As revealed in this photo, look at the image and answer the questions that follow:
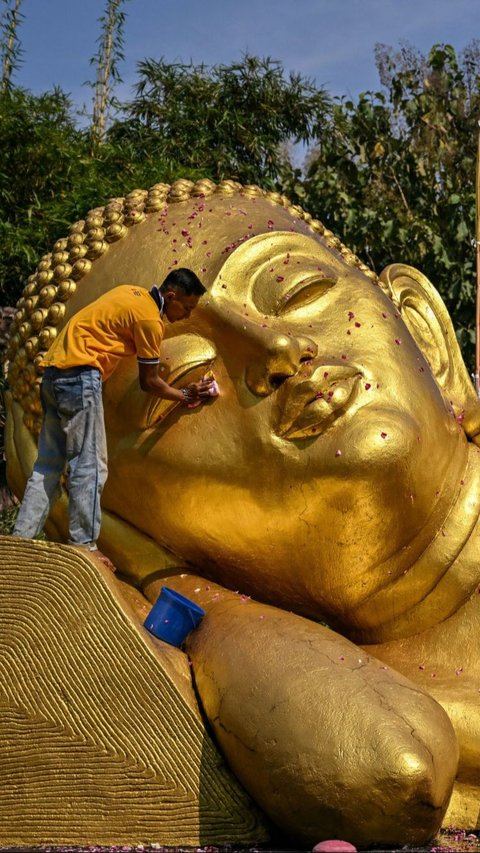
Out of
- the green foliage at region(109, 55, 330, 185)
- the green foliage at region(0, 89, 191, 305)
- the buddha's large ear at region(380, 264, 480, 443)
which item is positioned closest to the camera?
the buddha's large ear at region(380, 264, 480, 443)

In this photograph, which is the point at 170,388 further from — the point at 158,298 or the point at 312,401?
the point at 312,401

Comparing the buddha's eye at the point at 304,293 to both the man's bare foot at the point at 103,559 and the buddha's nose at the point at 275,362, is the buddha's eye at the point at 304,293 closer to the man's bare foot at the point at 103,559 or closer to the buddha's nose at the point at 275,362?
the buddha's nose at the point at 275,362

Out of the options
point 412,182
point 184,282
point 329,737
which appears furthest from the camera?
point 412,182

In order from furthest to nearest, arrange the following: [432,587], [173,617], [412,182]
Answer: [412,182]
[432,587]
[173,617]

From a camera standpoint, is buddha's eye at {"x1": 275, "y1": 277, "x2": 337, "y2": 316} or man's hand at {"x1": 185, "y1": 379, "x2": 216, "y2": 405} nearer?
man's hand at {"x1": 185, "y1": 379, "x2": 216, "y2": 405}

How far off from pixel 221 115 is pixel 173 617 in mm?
9383

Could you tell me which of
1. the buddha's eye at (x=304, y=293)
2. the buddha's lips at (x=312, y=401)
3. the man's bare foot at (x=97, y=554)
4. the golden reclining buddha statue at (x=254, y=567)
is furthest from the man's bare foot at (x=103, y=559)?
the buddha's eye at (x=304, y=293)

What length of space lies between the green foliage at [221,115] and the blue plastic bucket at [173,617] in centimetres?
875

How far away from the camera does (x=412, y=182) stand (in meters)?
12.2

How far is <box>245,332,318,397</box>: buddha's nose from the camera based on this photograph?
4.00 m

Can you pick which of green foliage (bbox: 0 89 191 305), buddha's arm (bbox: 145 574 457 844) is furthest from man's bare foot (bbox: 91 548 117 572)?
green foliage (bbox: 0 89 191 305)

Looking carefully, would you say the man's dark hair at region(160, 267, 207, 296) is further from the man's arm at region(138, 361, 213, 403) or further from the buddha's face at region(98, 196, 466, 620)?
the man's arm at region(138, 361, 213, 403)

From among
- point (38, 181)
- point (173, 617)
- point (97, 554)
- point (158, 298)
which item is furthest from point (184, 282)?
point (38, 181)

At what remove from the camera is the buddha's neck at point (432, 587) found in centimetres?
418
